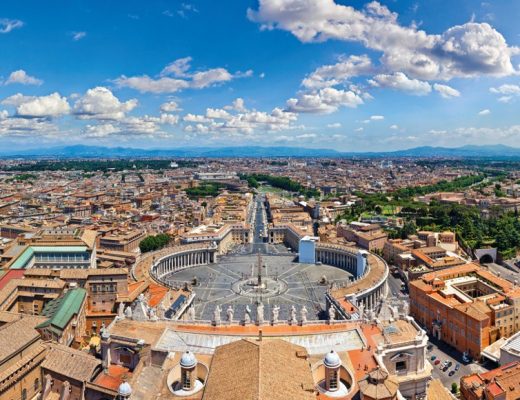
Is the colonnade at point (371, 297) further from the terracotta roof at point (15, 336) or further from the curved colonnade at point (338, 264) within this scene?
the terracotta roof at point (15, 336)

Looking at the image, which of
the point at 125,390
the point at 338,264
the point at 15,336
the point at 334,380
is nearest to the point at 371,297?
the point at 338,264

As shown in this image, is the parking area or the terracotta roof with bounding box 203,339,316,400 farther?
the parking area

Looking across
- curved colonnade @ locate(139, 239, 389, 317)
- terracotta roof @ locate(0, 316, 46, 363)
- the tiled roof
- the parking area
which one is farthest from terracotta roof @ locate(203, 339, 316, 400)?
curved colonnade @ locate(139, 239, 389, 317)

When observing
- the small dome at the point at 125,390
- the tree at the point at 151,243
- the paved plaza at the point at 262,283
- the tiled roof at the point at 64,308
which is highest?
the small dome at the point at 125,390

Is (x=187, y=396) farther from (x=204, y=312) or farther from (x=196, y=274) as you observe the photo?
(x=196, y=274)

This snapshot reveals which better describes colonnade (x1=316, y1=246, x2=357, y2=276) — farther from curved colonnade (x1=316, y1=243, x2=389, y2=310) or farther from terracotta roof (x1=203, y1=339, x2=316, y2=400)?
terracotta roof (x1=203, y1=339, x2=316, y2=400)

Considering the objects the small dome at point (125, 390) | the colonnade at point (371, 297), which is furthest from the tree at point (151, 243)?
the small dome at point (125, 390)
